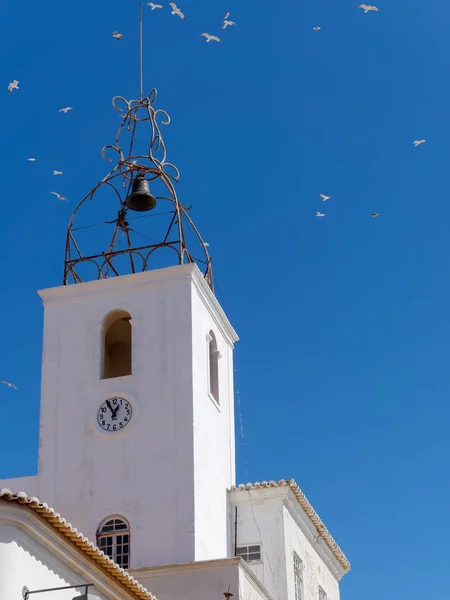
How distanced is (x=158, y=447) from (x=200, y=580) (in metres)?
→ 2.96

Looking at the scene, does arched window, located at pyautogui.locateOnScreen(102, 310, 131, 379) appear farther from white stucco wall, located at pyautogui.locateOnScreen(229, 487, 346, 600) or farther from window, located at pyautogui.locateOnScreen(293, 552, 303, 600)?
window, located at pyautogui.locateOnScreen(293, 552, 303, 600)

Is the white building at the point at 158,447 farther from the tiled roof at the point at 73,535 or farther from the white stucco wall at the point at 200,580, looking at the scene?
the tiled roof at the point at 73,535

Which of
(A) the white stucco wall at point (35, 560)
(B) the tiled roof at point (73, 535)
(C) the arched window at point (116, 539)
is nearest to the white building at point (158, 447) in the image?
Result: (C) the arched window at point (116, 539)

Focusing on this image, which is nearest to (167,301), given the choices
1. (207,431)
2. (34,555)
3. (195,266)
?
(195,266)

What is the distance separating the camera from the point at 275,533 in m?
23.6

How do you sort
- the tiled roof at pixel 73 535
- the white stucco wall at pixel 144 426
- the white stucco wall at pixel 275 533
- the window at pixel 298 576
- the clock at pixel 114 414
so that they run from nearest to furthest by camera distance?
the tiled roof at pixel 73 535
the white stucco wall at pixel 144 426
the clock at pixel 114 414
the white stucco wall at pixel 275 533
the window at pixel 298 576

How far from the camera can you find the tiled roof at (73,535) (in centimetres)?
1493

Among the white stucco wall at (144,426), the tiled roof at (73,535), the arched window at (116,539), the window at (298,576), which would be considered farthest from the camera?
the window at (298,576)

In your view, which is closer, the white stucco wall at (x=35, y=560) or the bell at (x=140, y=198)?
the white stucco wall at (x=35, y=560)

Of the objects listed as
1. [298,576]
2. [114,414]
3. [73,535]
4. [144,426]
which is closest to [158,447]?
[144,426]

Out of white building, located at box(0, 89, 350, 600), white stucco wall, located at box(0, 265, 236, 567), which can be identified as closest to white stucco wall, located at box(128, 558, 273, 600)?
white building, located at box(0, 89, 350, 600)

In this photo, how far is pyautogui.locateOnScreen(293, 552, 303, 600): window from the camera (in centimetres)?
2395

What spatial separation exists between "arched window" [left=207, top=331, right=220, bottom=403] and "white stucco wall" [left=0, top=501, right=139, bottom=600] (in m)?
8.48

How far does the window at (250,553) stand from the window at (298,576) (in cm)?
90
